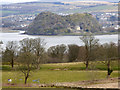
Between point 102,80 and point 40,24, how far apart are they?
118 meters

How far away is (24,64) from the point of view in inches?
861

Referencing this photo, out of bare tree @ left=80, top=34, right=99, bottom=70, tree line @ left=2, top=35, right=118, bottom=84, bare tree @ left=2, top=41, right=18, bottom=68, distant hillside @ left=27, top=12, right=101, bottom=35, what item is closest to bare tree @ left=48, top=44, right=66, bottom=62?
tree line @ left=2, top=35, right=118, bottom=84

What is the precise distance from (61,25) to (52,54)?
313 ft

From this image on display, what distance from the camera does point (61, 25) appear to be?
447ft

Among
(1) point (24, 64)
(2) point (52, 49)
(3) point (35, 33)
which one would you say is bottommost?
(3) point (35, 33)

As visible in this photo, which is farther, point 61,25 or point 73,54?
point 61,25

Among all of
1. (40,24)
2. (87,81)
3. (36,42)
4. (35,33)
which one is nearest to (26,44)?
(36,42)

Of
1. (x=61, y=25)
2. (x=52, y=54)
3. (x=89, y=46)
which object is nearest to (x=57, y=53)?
(x=52, y=54)

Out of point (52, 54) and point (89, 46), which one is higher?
point (89, 46)

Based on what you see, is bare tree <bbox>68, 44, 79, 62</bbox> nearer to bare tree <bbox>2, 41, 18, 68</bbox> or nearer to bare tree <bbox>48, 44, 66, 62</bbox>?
bare tree <bbox>48, 44, 66, 62</bbox>

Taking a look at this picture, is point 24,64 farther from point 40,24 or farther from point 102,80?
point 40,24

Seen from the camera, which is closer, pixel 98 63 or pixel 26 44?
pixel 98 63

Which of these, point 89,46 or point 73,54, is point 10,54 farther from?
point 73,54

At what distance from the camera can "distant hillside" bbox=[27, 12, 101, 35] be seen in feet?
424
